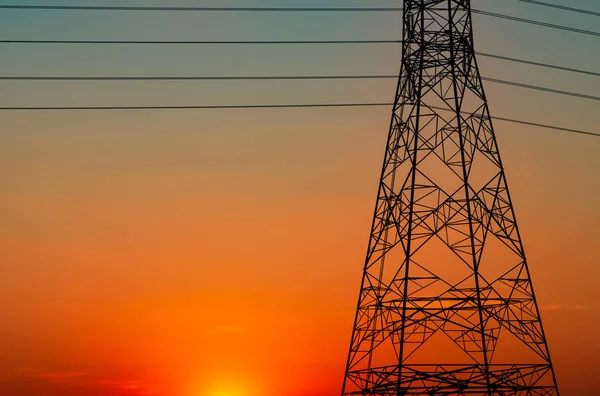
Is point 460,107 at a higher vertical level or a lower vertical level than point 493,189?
higher

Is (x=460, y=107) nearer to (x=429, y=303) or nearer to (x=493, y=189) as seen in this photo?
(x=493, y=189)

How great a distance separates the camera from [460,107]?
4259 centimetres

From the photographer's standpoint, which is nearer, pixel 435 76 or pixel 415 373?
pixel 415 373

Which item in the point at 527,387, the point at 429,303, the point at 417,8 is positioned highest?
the point at 417,8

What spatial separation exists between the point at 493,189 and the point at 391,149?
15.5 feet

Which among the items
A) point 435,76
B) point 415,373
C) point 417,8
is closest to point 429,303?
point 415,373

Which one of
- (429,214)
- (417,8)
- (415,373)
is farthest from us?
(417,8)

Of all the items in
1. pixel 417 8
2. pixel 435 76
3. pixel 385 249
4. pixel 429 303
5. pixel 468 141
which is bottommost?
pixel 429 303

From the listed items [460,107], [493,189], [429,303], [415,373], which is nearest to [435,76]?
[460,107]

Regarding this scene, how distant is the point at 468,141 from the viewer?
4300cm

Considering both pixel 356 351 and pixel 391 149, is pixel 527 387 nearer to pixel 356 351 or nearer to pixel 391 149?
pixel 356 351

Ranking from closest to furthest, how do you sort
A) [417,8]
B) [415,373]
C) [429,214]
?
[415,373] < [429,214] < [417,8]

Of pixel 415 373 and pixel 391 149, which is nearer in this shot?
pixel 415 373

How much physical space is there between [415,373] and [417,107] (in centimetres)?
1101
